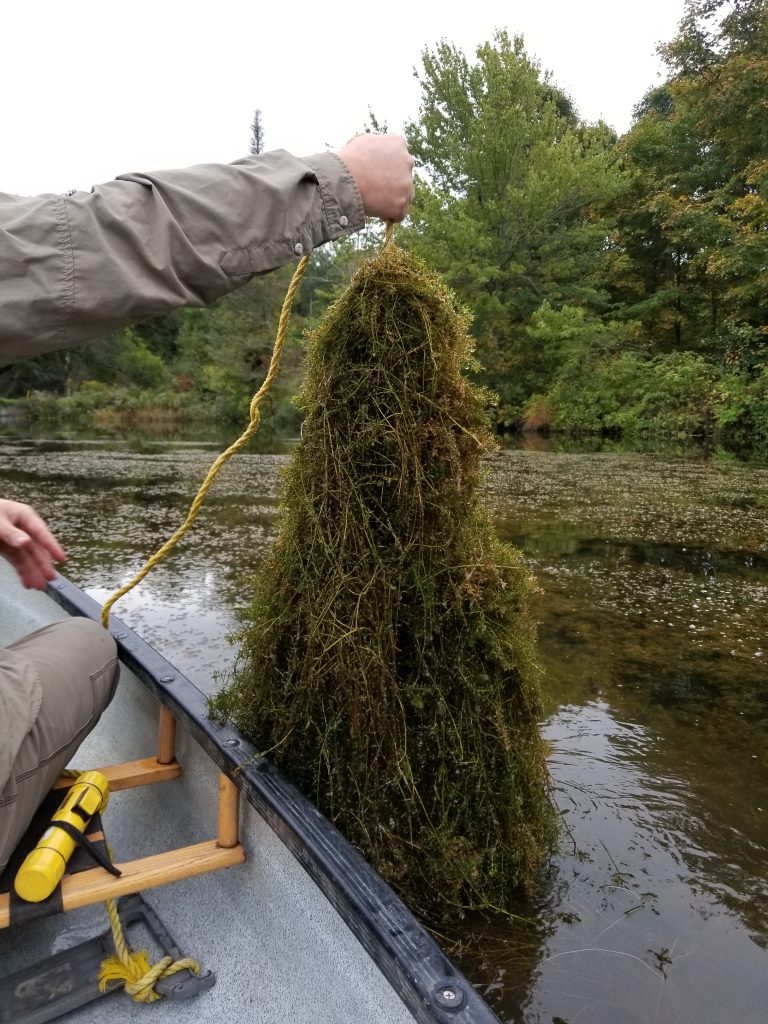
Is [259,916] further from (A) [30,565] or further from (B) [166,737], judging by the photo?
(A) [30,565]

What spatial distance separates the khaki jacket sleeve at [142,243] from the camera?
37.6 inches

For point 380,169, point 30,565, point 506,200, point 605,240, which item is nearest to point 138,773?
point 30,565

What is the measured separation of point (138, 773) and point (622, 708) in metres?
2.49

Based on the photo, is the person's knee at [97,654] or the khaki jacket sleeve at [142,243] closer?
the khaki jacket sleeve at [142,243]

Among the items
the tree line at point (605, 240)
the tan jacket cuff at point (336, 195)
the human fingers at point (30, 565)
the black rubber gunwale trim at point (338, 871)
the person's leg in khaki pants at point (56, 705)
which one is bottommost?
the black rubber gunwale trim at point (338, 871)

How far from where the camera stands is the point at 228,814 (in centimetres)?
172

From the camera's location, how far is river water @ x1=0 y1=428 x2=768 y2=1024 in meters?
2.01

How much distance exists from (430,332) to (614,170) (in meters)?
26.7

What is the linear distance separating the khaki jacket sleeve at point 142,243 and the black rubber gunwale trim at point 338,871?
39.5 inches

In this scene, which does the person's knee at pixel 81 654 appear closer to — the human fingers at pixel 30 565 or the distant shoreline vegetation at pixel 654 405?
the human fingers at pixel 30 565

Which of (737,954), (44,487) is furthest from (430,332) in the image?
(44,487)

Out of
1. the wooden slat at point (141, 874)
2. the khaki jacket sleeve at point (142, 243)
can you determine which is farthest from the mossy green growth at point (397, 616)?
the khaki jacket sleeve at point (142, 243)

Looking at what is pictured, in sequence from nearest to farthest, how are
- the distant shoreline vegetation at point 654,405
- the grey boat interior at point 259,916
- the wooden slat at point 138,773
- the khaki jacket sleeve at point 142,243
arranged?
the khaki jacket sleeve at point 142,243, the grey boat interior at point 259,916, the wooden slat at point 138,773, the distant shoreline vegetation at point 654,405

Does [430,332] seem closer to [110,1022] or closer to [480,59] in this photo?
[110,1022]
